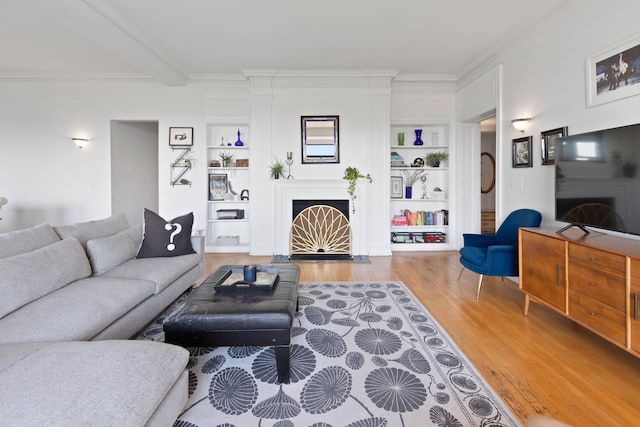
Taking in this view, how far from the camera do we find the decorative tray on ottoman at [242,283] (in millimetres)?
2107

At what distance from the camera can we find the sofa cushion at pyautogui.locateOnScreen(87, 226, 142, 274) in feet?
8.16

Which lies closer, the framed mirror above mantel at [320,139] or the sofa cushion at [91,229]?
the sofa cushion at [91,229]

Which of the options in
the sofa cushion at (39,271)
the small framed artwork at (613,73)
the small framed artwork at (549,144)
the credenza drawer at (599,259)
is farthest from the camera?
the small framed artwork at (549,144)

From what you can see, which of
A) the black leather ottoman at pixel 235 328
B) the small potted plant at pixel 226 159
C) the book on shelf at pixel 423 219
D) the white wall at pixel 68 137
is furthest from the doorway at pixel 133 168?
the book on shelf at pixel 423 219

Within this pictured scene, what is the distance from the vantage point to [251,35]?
3.74 meters

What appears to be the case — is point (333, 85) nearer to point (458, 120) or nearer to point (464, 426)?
point (458, 120)

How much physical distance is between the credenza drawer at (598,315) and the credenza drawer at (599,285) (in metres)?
0.03

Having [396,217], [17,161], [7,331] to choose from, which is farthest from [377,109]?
[17,161]

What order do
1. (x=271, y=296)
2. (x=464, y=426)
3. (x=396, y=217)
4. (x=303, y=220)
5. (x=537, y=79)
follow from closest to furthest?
(x=464, y=426)
(x=271, y=296)
(x=537, y=79)
(x=303, y=220)
(x=396, y=217)

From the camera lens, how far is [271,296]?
202cm

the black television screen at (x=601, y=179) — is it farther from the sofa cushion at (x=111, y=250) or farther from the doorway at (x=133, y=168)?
the doorway at (x=133, y=168)

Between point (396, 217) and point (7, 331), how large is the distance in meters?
4.91

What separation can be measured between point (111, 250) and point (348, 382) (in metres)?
2.16

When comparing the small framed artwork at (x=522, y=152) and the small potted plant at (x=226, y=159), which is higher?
the small potted plant at (x=226, y=159)
